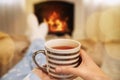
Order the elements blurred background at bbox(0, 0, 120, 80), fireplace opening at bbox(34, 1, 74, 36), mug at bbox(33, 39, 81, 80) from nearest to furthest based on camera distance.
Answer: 1. mug at bbox(33, 39, 81, 80)
2. blurred background at bbox(0, 0, 120, 80)
3. fireplace opening at bbox(34, 1, 74, 36)

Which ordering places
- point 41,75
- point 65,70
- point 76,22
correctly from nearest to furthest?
point 65,70
point 41,75
point 76,22

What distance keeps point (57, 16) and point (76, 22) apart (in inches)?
8.9

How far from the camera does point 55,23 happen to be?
2482mm

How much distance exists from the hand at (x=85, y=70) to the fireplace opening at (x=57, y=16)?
1755 mm

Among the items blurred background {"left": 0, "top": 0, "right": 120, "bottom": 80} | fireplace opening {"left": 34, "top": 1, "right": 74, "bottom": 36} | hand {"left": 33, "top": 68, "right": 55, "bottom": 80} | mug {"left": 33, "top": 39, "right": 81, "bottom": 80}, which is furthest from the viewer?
fireplace opening {"left": 34, "top": 1, "right": 74, "bottom": 36}

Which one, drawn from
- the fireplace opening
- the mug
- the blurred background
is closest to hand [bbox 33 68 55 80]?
the mug

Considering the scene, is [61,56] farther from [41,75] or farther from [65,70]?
[41,75]

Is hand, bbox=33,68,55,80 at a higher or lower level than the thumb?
lower

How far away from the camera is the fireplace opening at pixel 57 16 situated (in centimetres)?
247

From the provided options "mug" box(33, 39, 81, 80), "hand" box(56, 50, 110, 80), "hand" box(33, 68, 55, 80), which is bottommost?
"hand" box(33, 68, 55, 80)

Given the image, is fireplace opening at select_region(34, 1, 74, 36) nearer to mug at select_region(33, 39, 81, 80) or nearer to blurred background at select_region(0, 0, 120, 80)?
blurred background at select_region(0, 0, 120, 80)

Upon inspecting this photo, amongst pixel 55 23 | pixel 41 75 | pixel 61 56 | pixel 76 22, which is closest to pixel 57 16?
pixel 55 23

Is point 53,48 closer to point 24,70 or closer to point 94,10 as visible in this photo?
point 24,70

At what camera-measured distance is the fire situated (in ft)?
8.14
